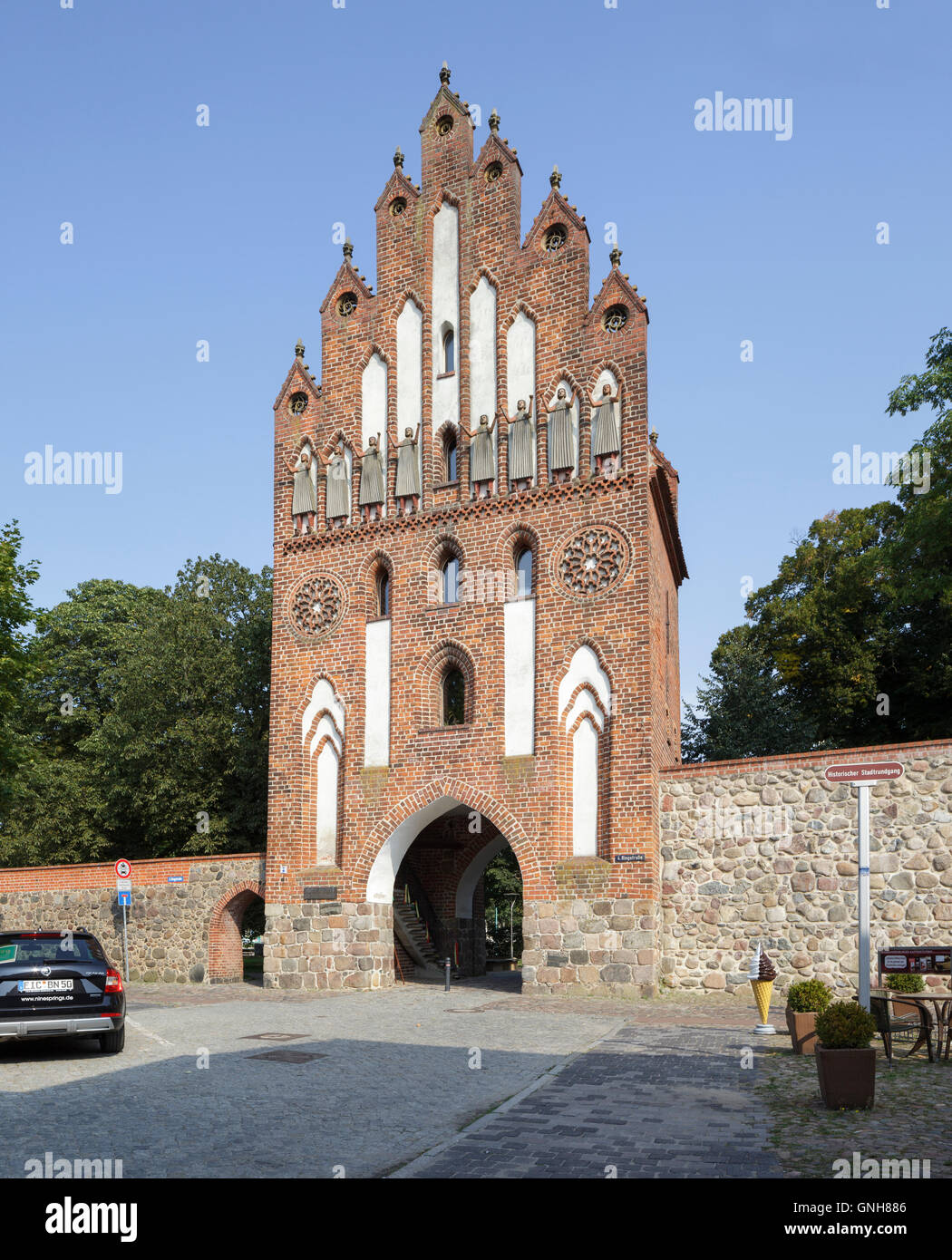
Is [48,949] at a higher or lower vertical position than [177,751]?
lower

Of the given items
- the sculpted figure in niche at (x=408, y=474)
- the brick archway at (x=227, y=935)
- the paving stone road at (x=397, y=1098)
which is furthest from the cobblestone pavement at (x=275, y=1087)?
the sculpted figure in niche at (x=408, y=474)

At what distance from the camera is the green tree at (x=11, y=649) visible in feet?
83.5

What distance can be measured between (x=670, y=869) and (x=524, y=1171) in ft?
49.5

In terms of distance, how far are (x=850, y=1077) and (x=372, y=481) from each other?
721 inches

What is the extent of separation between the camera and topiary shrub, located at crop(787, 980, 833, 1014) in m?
12.0

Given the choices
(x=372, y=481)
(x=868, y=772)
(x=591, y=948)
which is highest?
(x=372, y=481)

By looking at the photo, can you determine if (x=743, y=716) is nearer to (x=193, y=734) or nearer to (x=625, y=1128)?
(x=193, y=734)

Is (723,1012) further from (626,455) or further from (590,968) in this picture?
(626,455)

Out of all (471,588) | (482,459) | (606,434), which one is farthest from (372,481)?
(606,434)

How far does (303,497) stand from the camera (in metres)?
26.0

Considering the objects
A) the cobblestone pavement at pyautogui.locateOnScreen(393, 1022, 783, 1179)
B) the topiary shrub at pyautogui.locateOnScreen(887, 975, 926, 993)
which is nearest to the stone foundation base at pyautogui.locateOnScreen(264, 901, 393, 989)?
the cobblestone pavement at pyautogui.locateOnScreen(393, 1022, 783, 1179)

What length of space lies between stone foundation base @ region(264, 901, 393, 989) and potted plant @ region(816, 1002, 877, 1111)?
1557 cm

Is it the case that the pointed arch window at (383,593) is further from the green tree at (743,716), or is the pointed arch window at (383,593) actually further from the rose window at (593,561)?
the green tree at (743,716)

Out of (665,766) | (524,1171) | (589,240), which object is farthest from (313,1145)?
(589,240)
